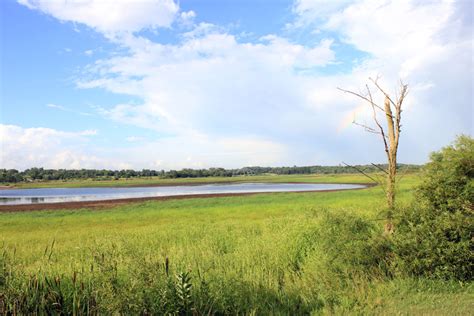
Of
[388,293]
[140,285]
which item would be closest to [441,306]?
[388,293]

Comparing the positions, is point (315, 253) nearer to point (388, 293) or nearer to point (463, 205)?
point (388, 293)

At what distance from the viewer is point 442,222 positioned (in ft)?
24.5

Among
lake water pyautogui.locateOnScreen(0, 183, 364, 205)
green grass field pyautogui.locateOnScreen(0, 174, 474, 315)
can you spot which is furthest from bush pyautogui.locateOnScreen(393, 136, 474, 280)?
lake water pyautogui.locateOnScreen(0, 183, 364, 205)

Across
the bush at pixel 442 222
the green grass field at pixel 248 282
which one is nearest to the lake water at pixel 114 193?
the green grass field at pixel 248 282

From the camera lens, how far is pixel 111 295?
5547 millimetres

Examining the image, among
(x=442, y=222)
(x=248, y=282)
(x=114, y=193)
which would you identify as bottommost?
(x=114, y=193)

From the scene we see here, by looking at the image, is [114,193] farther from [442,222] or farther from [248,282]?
[442,222]

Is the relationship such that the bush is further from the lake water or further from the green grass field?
the lake water

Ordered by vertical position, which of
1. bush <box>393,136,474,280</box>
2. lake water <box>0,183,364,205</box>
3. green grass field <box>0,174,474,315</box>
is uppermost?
bush <box>393,136,474,280</box>

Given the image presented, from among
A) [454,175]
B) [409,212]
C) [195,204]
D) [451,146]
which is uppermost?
[451,146]

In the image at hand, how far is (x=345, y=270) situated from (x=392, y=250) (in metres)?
1.16

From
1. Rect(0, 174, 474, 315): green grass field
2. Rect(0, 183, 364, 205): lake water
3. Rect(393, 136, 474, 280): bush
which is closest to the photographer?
Rect(0, 174, 474, 315): green grass field

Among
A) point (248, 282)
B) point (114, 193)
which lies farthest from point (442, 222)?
point (114, 193)

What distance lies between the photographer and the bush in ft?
23.8
